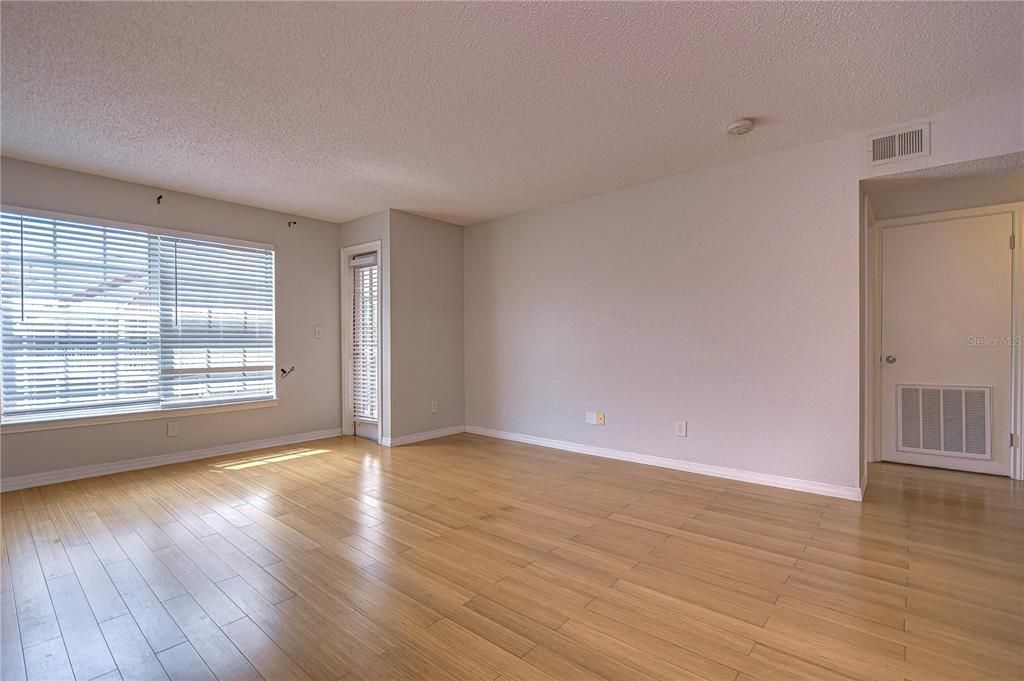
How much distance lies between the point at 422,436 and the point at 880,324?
4.91 meters

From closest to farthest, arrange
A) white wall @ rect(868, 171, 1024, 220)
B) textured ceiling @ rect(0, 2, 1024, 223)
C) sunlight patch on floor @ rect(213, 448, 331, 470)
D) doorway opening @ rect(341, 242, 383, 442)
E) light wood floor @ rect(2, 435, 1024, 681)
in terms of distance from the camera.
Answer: light wood floor @ rect(2, 435, 1024, 681) < textured ceiling @ rect(0, 2, 1024, 223) < white wall @ rect(868, 171, 1024, 220) < sunlight patch on floor @ rect(213, 448, 331, 470) < doorway opening @ rect(341, 242, 383, 442)

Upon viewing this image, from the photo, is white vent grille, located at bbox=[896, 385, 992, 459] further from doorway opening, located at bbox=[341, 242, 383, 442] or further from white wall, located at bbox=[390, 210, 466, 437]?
doorway opening, located at bbox=[341, 242, 383, 442]

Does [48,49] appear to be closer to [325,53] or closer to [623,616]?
[325,53]

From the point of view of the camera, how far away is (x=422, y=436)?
540cm

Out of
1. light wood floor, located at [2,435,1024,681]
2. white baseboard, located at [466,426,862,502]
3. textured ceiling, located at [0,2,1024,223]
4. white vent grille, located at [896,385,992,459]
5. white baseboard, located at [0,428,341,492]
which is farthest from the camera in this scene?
white vent grille, located at [896,385,992,459]

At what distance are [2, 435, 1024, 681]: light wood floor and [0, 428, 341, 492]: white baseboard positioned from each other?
16 cm

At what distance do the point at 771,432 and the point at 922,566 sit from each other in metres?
1.36

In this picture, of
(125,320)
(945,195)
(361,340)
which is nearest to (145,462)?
(125,320)

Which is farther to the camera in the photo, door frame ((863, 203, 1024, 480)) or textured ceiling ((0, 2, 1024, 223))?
door frame ((863, 203, 1024, 480))

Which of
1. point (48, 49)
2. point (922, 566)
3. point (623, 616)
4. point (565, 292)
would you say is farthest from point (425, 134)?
point (922, 566)

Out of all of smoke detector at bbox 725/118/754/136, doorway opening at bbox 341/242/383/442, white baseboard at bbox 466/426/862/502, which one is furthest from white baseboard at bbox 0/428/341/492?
smoke detector at bbox 725/118/754/136

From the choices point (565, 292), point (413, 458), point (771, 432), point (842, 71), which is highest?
point (842, 71)

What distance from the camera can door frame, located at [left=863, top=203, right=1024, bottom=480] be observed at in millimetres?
3713

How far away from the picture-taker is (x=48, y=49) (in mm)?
2248
